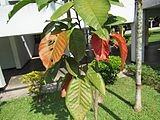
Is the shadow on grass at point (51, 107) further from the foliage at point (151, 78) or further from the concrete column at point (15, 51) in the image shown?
the concrete column at point (15, 51)

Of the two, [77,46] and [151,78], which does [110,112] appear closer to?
[151,78]

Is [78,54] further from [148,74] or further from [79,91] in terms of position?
[148,74]

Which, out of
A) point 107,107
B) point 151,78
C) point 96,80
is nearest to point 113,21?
point 96,80

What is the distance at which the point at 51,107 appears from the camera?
6148 millimetres

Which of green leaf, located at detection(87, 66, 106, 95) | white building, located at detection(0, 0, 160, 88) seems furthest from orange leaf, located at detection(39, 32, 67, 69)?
white building, located at detection(0, 0, 160, 88)

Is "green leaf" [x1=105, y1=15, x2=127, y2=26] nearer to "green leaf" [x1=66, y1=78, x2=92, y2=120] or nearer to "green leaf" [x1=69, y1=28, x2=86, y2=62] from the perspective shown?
"green leaf" [x1=69, y1=28, x2=86, y2=62]

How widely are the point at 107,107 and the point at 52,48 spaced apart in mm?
4489

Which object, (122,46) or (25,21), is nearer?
(122,46)

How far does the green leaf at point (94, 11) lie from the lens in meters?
1.25

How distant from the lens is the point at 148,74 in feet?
24.6

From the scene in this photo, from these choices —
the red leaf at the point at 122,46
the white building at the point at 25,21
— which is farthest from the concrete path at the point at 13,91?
the red leaf at the point at 122,46

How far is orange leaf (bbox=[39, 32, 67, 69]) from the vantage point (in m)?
1.54

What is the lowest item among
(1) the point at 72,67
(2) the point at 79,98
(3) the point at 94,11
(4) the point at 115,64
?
(4) the point at 115,64

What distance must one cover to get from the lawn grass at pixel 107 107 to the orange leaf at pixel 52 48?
12.8 feet
